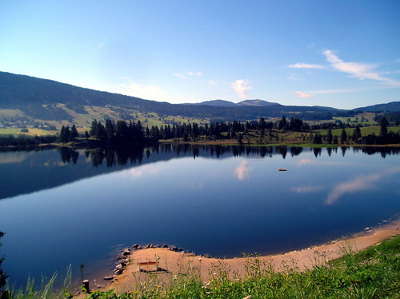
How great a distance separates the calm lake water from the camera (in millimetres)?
33625

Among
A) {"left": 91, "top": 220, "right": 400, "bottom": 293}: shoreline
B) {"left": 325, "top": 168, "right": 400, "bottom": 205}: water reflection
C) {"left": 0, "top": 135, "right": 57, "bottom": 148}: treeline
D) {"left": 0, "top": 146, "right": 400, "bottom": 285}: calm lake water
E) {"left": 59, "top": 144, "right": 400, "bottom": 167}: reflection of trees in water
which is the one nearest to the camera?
{"left": 91, "top": 220, "right": 400, "bottom": 293}: shoreline

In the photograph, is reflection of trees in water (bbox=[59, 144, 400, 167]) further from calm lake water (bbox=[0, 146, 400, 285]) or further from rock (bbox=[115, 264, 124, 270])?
rock (bbox=[115, 264, 124, 270])

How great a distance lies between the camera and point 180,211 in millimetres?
48562

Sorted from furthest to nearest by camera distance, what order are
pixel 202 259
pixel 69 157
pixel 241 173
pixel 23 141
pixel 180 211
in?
pixel 23 141 → pixel 69 157 → pixel 241 173 → pixel 180 211 → pixel 202 259

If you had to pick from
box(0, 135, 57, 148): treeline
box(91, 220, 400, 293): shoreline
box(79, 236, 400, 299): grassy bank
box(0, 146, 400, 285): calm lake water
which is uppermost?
box(79, 236, 400, 299): grassy bank

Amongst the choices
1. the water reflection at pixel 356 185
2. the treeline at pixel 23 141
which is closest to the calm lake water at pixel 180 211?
the water reflection at pixel 356 185

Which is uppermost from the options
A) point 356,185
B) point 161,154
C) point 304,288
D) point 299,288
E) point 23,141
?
point 299,288

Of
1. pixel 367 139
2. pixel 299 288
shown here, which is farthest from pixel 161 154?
pixel 299 288

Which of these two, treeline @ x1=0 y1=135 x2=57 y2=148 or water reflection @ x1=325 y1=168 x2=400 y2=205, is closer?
water reflection @ x1=325 y1=168 x2=400 y2=205

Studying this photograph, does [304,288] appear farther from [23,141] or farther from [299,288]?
[23,141]

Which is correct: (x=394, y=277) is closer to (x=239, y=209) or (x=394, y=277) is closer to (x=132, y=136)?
(x=239, y=209)

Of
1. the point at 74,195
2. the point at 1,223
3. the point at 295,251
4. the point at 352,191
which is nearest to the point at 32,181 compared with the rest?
the point at 74,195

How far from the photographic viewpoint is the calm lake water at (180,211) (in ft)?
110

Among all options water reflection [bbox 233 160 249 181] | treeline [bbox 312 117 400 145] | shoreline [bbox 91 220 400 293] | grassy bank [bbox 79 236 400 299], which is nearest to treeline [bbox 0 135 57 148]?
water reflection [bbox 233 160 249 181]
